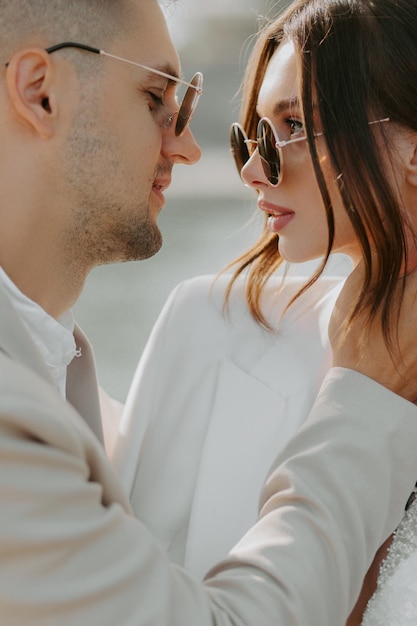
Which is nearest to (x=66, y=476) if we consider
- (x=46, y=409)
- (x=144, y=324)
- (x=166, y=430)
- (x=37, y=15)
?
(x=46, y=409)

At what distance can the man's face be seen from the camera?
1789 millimetres

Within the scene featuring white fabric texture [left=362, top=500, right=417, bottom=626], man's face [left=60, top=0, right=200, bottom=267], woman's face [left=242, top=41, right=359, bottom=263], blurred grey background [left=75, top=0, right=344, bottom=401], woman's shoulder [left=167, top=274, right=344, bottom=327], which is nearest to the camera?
white fabric texture [left=362, top=500, right=417, bottom=626]

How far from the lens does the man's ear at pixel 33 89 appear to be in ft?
5.57

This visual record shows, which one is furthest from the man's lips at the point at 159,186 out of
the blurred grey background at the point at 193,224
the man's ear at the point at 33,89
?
the blurred grey background at the point at 193,224

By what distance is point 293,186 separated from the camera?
76.6 inches

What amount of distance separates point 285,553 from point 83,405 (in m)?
0.65

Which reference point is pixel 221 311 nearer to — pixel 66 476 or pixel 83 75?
pixel 83 75

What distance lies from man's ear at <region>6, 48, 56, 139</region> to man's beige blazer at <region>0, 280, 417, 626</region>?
0.42 metres

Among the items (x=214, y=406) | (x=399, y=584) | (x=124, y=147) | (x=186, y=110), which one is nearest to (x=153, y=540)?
(x=399, y=584)

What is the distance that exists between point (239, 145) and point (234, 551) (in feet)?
3.16

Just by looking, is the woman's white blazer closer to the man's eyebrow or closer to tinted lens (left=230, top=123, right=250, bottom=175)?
tinted lens (left=230, top=123, right=250, bottom=175)

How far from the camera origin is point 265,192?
6.56 feet

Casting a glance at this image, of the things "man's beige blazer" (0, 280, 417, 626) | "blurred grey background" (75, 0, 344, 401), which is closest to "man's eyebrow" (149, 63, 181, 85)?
"man's beige blazer" (0, 280, 417, 626)

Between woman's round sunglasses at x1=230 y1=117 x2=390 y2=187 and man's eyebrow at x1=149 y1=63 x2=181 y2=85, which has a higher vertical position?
man's eyebrow at x1=149 y1=63 x2=181 y2=85
